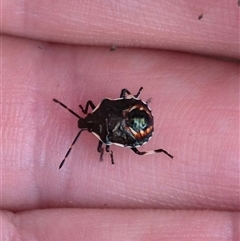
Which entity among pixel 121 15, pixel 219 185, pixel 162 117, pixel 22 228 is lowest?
pixel 22 228

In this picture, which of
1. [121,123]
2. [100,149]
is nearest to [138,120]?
[121,123]

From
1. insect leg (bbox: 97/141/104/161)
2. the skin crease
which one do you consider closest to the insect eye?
the skin crease

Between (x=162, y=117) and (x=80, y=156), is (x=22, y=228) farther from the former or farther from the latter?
(x=162, y=117)

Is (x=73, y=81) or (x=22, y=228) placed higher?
(x=73, y=81)

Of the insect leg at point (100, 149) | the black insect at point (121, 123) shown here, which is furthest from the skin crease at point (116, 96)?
the black insect at point (121, 123)

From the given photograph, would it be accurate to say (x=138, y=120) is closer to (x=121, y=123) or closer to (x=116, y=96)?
(x=121, y=123)

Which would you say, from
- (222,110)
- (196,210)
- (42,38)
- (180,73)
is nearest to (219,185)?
(196,210)
